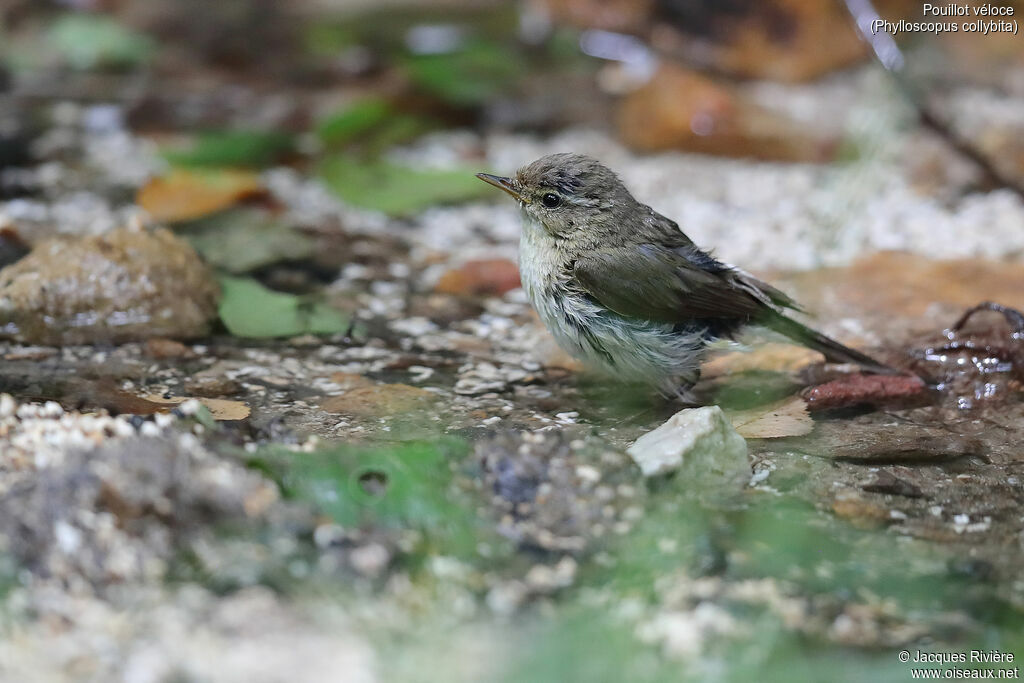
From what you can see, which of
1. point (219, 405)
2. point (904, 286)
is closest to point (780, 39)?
point (904, 286)

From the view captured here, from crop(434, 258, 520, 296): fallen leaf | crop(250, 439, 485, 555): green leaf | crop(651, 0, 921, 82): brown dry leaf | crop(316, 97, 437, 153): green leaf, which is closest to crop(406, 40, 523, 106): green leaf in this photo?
crop(316, 97, 437, 153): green leaf

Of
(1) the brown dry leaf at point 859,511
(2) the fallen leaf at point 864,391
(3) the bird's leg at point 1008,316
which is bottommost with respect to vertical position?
(1) the brown dry leaf at point 859,511

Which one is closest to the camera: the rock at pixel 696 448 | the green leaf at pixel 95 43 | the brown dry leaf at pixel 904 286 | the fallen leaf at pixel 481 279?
the rock at pixel 696 448

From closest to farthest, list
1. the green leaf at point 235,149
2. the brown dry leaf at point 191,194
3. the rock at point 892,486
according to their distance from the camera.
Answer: the rock at point 892,486 → the brown dry leaf at point 191,194 → the green leaf at point 235,149

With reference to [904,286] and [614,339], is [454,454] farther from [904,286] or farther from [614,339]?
[904,286]

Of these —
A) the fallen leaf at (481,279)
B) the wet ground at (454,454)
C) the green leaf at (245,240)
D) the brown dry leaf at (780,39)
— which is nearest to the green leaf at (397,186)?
the wet ground at (454,454)

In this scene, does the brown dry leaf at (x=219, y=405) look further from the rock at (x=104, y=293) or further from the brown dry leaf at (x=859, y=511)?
the brown dry leaf at (x=859, y=511)
